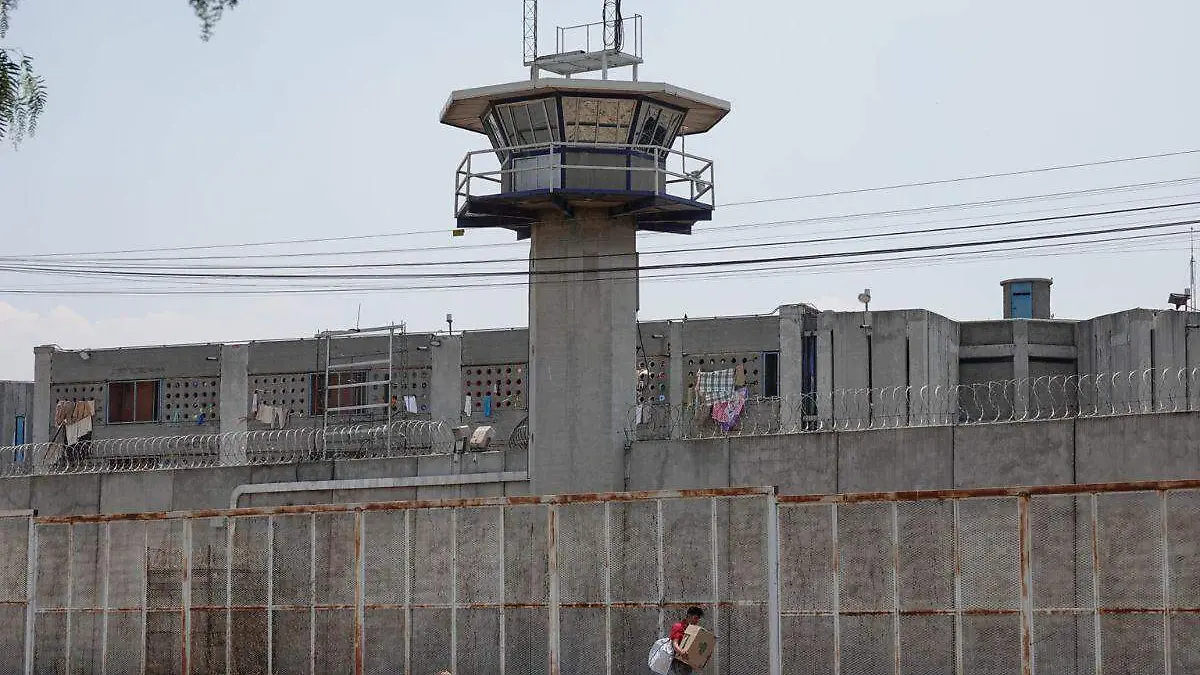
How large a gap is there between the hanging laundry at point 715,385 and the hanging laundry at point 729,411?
0.54 m

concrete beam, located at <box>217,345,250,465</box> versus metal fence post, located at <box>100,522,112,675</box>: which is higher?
concrete beam, located at <box>217,345,250,465</box>

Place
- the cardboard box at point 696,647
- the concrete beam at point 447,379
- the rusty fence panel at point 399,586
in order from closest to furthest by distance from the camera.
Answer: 1. the cardboard box at point 696,647
2. the rusty fence panel at point 399,586
3. the concrete beam at point 447,379

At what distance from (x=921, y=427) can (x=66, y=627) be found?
1318cm

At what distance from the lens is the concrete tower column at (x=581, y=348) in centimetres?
2877

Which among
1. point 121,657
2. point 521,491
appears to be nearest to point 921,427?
point 521,491

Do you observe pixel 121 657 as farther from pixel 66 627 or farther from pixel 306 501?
pixel 306 501

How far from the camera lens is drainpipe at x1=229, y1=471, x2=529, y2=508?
99.2 ft

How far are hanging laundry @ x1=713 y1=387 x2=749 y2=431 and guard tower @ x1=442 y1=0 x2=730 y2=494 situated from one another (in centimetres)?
1209

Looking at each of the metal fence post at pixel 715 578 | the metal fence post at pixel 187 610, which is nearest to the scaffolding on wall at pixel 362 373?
the metal fence post at pixel 187 610

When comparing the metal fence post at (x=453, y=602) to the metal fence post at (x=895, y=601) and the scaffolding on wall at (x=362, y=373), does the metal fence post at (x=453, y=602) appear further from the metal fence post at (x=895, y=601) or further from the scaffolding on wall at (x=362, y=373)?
the scaffolding on wall at (x=362, y=373)

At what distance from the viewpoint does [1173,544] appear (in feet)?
60.0

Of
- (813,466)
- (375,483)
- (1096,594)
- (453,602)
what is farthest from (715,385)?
(1096,594)

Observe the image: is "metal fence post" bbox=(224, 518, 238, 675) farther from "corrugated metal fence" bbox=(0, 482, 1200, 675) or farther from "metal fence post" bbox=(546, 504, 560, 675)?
"metal fence post" bbox=(546, 504, 560, 675)

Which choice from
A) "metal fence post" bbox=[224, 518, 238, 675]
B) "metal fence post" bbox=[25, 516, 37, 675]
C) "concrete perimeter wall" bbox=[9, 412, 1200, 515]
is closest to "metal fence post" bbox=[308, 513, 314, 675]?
"metal fence post" bbox=[224, 518, 238, 675]
